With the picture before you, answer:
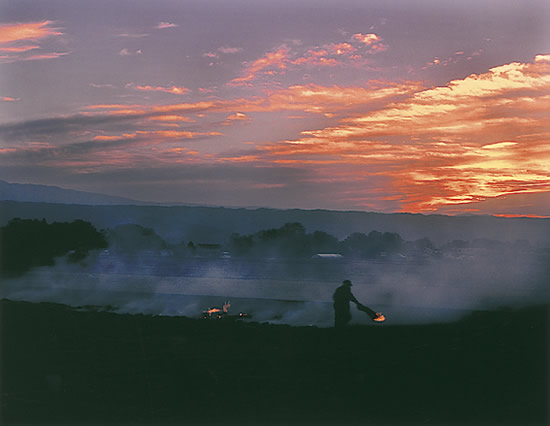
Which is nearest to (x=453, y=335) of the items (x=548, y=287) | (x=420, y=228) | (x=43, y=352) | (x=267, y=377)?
(x=267, y=377)

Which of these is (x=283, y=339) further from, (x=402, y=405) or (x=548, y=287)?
(x=548, y=287)

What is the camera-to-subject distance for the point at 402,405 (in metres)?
10.7

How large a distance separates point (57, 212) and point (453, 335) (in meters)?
121

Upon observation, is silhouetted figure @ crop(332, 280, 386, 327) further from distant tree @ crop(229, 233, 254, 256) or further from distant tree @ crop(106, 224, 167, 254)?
distant tree @ crop(229, 233, 254, 256)

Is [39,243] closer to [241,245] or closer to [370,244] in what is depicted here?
[241,245]

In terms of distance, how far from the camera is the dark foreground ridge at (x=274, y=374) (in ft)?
Result: 34.1

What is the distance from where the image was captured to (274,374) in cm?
1248

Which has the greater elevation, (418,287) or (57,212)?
(57,212)

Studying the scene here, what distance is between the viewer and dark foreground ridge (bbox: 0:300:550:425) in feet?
34.1

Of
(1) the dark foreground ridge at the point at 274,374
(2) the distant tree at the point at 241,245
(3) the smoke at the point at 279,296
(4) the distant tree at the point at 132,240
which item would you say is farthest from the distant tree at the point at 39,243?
(1) the dark foreground ridge at the point at 274,374

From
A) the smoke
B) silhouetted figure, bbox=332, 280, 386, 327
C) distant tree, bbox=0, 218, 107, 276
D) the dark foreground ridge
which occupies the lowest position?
the smoke

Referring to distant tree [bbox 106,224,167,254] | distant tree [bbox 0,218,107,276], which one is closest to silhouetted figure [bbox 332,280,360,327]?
distant tree [bbox 0,218,107,276]

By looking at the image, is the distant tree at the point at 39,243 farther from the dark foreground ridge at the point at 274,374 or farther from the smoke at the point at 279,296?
the dark foreground ridge at the point at 274,374

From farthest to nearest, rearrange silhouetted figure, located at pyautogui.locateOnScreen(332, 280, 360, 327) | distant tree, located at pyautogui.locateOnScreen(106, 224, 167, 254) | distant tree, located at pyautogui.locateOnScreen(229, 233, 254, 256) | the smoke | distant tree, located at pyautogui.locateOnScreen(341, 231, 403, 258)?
1. distant tree, located at pyautogui.locateOnScreen(341, 231, 403, 258)
2. distant tree, located at pyautogui.locateOnScreen(229, 233, 254, 256)
3. distant tree, located at pyautogui.locateOnScreen(106, 224, 167, 254)
4. the smoke
5. silhouetted figure, located at pyautogui.locateOnScreen(332, 280, 360, 327)
